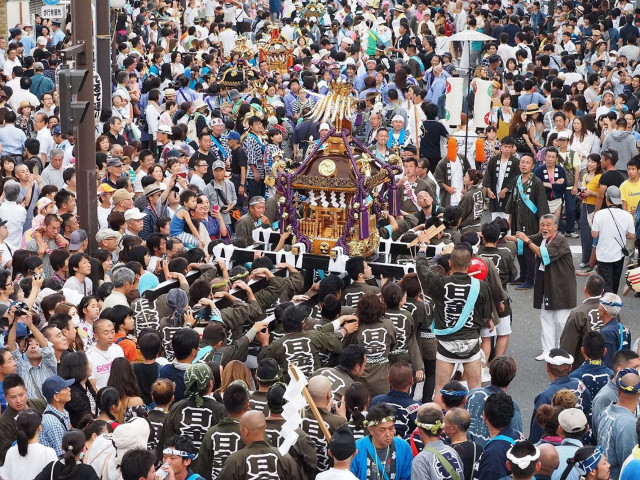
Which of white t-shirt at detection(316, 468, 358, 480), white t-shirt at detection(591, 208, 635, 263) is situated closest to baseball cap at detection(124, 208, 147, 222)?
white t-shirt at detection(591, 208, 635, 263)

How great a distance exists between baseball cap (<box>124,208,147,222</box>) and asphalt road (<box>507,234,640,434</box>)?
4.42 m

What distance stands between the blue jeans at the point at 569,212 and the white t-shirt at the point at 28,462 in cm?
1094

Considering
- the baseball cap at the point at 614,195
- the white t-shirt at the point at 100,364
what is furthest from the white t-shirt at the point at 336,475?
the baseball cap at the point at 614,195

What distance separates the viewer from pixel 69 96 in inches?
469

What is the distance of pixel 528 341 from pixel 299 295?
3330mm

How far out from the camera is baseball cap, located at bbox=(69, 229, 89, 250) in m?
12.2

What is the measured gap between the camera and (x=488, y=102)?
1720cm

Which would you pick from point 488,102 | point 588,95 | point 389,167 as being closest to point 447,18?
point 588,95

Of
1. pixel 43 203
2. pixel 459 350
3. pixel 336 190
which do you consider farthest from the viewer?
pixel 43 203

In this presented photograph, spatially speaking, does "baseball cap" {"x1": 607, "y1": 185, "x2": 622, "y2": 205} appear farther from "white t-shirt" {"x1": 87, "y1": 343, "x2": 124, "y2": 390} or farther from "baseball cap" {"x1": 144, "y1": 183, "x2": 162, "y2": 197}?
"white t-shirt" {"x1": 87, "y1": 343, "x2": 124, "y2": 390}

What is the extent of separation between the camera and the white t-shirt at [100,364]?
30.4 feet

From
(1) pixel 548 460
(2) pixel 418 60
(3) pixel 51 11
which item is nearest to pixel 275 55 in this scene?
(2) pixel 418 60

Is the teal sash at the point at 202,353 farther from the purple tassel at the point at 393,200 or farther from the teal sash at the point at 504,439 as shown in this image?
→ the purple tassel at the point at 393,200

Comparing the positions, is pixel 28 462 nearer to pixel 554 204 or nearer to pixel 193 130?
pixel 554 204
